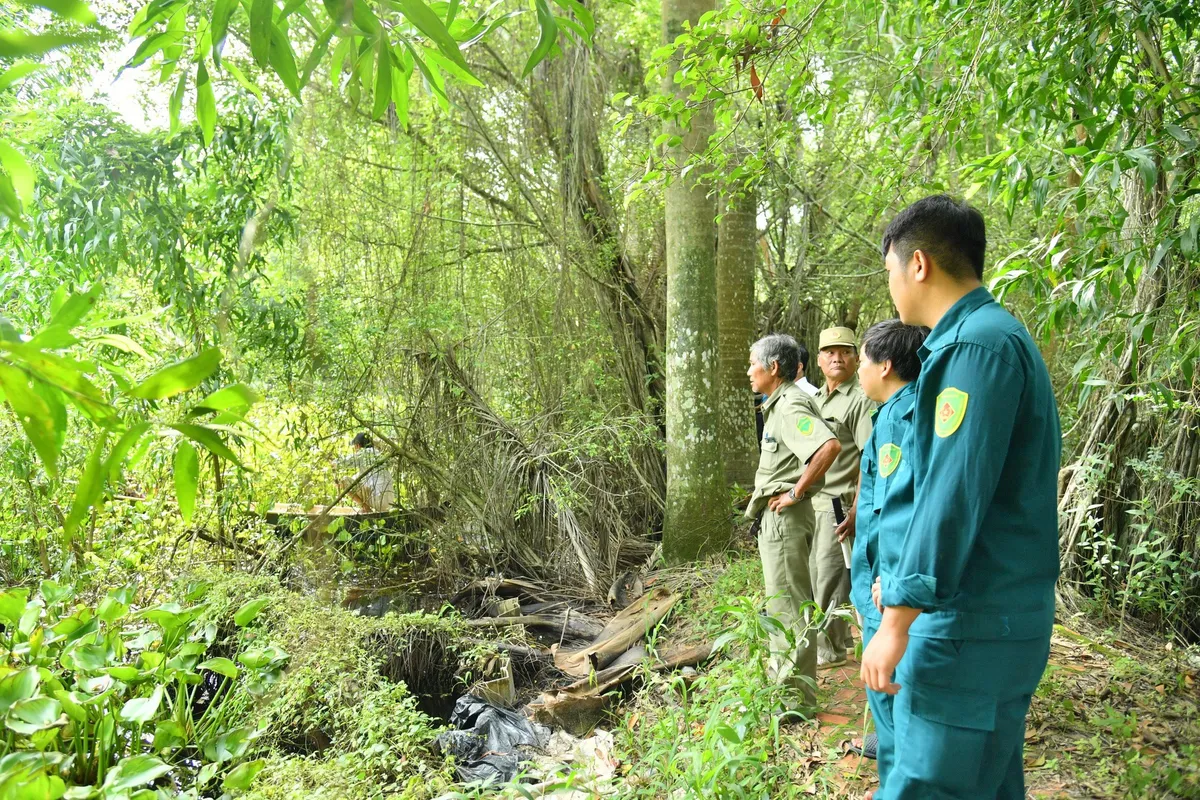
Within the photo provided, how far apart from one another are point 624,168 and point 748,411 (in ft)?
7.84

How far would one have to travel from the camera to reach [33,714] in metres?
2.01

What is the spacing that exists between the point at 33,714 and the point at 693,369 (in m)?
4.25

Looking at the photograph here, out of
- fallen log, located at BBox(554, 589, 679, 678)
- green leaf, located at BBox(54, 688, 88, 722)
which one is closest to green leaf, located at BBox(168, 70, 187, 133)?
green leaf, located at BBox(54, 688, 88, 722)

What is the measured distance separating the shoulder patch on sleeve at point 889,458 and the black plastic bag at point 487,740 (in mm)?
2121

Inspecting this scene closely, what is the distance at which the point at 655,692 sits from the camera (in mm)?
4051

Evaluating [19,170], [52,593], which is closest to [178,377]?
[19,170]

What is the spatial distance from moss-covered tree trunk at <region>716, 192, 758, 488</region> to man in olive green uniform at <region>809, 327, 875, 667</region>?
7.77 feet

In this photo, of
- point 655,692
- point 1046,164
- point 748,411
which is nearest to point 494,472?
point 748,411

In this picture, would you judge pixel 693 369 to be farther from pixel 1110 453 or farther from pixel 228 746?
pixel 228 746

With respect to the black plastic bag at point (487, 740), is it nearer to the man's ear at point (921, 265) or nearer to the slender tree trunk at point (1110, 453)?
the man's ear at point (921, 265)

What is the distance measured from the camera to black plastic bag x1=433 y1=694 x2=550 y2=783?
3.46 m

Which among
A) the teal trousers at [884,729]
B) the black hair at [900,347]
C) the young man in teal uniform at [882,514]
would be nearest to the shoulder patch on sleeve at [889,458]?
the young man in teal uniform at [882,514]

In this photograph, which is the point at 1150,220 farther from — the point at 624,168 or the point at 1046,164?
the point at 624,168

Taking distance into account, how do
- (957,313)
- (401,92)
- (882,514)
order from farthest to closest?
(882,514)
(957,313)
(401,92)
